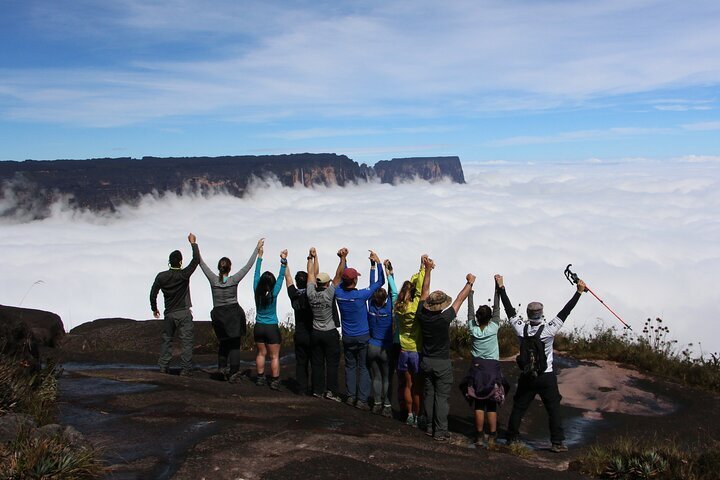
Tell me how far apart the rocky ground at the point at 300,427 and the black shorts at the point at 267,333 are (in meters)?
0.67

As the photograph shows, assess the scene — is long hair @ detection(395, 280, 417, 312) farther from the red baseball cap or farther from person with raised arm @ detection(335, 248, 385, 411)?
the red baseball cap

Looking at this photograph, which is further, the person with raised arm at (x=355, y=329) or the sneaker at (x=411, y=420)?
the person with raised arm at (x=355, y=329)

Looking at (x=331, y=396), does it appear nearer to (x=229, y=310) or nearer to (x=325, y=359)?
(x=325, y=359)

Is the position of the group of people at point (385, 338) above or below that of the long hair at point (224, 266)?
below

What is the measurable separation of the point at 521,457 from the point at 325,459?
8.03ft

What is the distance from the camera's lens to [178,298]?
973cm

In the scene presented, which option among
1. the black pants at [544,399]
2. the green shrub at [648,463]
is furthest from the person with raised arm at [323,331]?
the green shrub at [648,463]

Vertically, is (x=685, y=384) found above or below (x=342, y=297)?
below

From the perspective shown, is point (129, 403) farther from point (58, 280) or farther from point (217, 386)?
point (58, 280)

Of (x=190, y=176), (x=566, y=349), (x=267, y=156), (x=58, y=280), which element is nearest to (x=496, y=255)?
(x=267, y=156)

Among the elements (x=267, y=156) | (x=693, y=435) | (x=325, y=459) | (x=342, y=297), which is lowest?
(x=693, y=435)

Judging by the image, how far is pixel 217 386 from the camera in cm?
917

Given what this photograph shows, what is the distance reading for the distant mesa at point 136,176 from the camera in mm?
113562

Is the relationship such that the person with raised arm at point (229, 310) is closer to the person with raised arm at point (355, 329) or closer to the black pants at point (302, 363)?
the black pants at point (302, 363)
